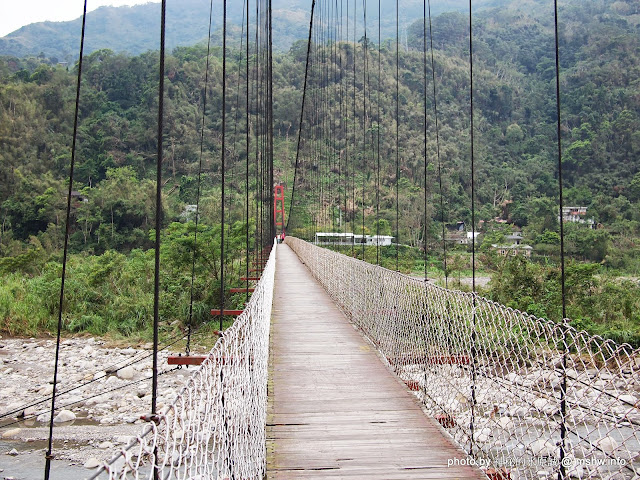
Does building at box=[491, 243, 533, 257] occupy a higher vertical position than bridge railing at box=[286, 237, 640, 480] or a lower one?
higher

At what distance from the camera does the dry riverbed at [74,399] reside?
6.84m

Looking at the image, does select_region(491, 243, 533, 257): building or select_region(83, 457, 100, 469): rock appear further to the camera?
select_region(491, 243, 533, 257): building

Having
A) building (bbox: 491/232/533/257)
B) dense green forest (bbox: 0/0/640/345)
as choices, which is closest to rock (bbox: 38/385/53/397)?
dense green forest (bbox: 0/0/640/345)

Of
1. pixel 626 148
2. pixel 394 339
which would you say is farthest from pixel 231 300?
pixel 626 148

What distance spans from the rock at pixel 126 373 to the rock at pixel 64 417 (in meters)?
1.85

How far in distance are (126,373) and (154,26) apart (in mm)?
75066

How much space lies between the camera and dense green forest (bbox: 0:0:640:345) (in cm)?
1427

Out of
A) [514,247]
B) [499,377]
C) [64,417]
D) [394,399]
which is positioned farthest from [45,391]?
[514,247]

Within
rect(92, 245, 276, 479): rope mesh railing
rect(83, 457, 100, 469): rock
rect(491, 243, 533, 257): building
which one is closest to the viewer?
rect(92, 245, 276, 479): rope mesh railing

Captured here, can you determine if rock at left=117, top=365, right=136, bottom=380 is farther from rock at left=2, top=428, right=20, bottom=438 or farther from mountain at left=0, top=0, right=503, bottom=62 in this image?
mountain at left=0, top=0, right=503, bottom=62

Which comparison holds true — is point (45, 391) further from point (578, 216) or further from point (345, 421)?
point (578, 216)

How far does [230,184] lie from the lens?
89.2 ft

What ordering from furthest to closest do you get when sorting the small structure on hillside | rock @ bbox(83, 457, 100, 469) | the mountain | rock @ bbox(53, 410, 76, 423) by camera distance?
the mountain, the small structure on hillside, rock @ bbox(53, 410, 76, 423), rock @ bbox(83, 457, 100, 469)

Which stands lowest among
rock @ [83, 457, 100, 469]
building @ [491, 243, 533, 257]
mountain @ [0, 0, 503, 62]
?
rock @ [83, 457, 100, 469]
